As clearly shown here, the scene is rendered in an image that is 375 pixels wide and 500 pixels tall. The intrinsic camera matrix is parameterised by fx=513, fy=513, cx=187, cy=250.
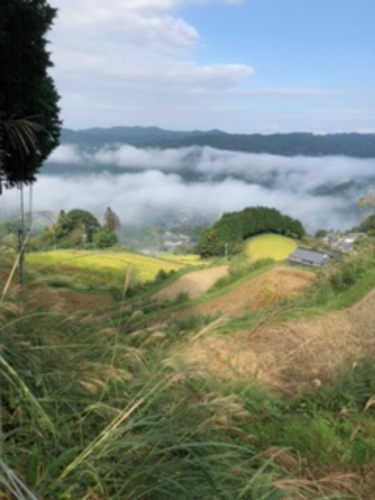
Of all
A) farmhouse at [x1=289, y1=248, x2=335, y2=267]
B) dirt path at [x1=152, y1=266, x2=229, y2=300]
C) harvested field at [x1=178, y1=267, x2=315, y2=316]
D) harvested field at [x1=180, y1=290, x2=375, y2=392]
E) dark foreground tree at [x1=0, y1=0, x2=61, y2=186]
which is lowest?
dirt path at [x1=152, y1=266, x2=229, y2=300]

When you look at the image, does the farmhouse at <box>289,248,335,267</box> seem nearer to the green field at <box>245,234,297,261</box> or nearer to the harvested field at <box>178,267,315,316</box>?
the harvested field at <box>178,267,315,316</box>

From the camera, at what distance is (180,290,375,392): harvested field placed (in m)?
5.00

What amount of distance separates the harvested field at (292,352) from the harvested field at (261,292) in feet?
16.4

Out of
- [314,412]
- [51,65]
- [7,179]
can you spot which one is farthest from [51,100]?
[314,412]

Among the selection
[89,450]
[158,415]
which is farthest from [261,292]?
[89,450]

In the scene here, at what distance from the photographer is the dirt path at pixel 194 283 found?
784 inches

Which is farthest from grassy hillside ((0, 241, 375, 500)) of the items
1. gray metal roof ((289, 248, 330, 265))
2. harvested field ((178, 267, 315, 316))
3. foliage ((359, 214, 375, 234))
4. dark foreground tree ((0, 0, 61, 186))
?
gray metal roof ((289, 248, 330, 265))

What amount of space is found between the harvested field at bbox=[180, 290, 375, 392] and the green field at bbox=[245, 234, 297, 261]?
121 feet

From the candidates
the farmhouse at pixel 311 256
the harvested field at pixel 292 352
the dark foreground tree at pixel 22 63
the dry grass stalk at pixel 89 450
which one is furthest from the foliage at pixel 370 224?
the dry grass stalk at pixel 89 450

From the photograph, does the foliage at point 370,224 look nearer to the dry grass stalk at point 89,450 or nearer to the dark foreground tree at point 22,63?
the dark foreground tree at point 22,63

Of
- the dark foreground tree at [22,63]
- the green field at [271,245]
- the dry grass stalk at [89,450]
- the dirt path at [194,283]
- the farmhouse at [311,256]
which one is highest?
the dark foreground tree at [22,63]

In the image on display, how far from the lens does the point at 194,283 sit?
→ 2128cm

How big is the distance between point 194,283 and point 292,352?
16734 millimetres

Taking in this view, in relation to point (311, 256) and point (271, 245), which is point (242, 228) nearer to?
point (271, 245)
